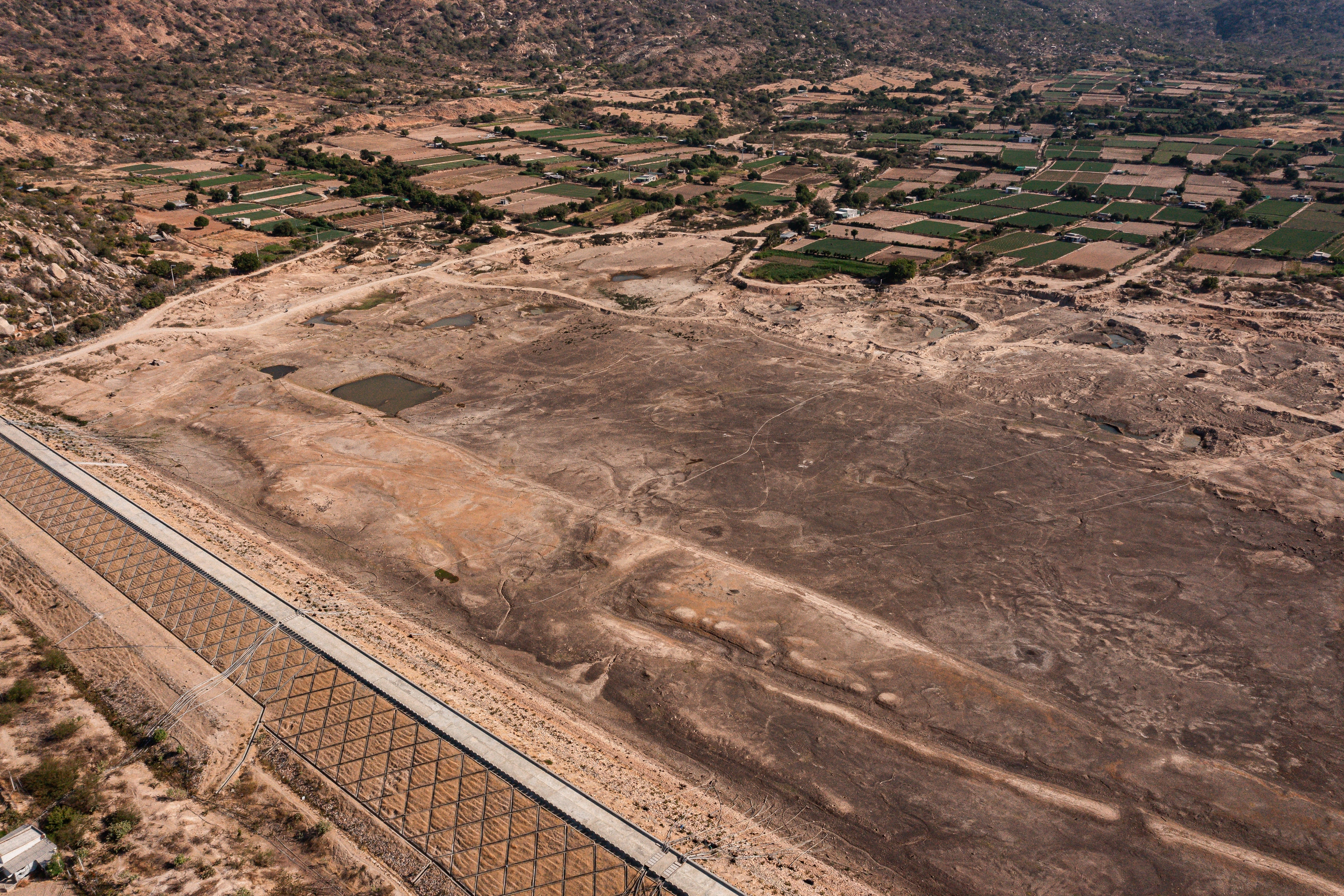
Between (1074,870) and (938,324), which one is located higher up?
(938,324)

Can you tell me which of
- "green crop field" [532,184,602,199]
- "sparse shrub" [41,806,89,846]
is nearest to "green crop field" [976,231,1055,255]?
"green crop field" [532,184,602,199]

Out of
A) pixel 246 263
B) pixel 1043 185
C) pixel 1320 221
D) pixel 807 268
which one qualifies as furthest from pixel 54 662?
pixel 1320 221

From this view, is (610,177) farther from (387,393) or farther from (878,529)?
(878,529)

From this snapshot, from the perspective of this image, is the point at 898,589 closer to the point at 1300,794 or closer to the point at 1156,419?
the point at 1300,794

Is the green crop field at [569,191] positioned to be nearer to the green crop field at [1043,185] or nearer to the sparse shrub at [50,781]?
the green crop field at [1043,185]

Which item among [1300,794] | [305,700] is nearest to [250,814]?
[305,700]

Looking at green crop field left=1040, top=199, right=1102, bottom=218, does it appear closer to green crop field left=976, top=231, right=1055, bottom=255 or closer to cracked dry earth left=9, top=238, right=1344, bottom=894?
green crop field left=976, top=231, right=1055, bottom=255
